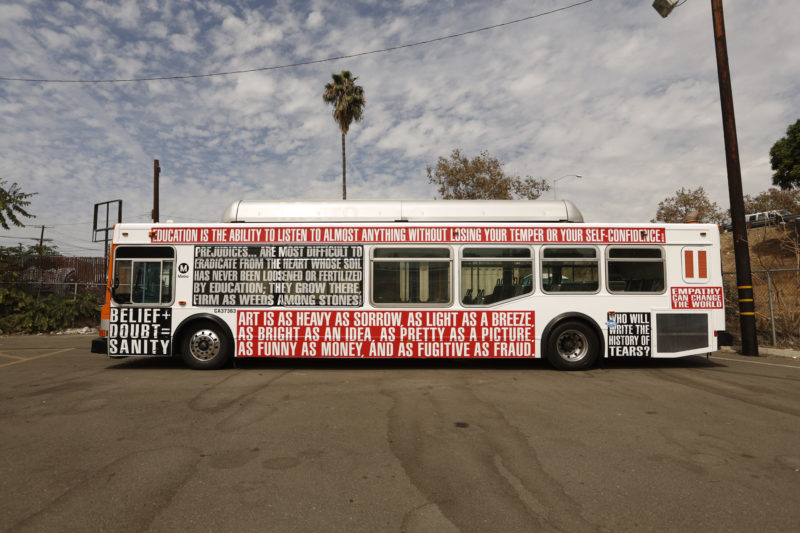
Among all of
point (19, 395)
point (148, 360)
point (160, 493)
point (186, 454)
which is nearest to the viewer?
point (160, 493)

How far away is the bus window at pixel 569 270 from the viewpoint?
25.7 ft

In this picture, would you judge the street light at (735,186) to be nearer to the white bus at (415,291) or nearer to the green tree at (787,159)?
the white bus at (415,291)

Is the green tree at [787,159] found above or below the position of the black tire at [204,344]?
above

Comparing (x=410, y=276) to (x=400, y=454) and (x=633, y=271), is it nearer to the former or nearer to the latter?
(x=633, y=271)

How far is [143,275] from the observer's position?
796 cm

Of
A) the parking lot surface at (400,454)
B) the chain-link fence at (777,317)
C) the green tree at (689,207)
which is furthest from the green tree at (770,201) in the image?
the parking lot surface at (400,454)

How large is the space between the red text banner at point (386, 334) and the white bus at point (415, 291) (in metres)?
0.02

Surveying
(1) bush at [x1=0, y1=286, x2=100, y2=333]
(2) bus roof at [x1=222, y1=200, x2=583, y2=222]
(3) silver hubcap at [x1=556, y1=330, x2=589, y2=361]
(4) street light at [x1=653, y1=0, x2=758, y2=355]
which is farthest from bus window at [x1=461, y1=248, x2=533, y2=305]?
(1) bush at [x1=0, y1=286, x2=100, y2=333]

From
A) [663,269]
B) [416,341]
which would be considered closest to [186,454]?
[416,341]

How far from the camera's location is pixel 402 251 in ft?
25.9

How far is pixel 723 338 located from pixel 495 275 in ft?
13.7

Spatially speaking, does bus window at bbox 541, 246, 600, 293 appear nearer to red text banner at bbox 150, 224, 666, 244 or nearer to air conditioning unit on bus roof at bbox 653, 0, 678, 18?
red text banner at bbox 150, 224, 666, 244

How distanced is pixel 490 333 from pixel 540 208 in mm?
2544

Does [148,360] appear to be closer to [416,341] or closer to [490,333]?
[416,341]
